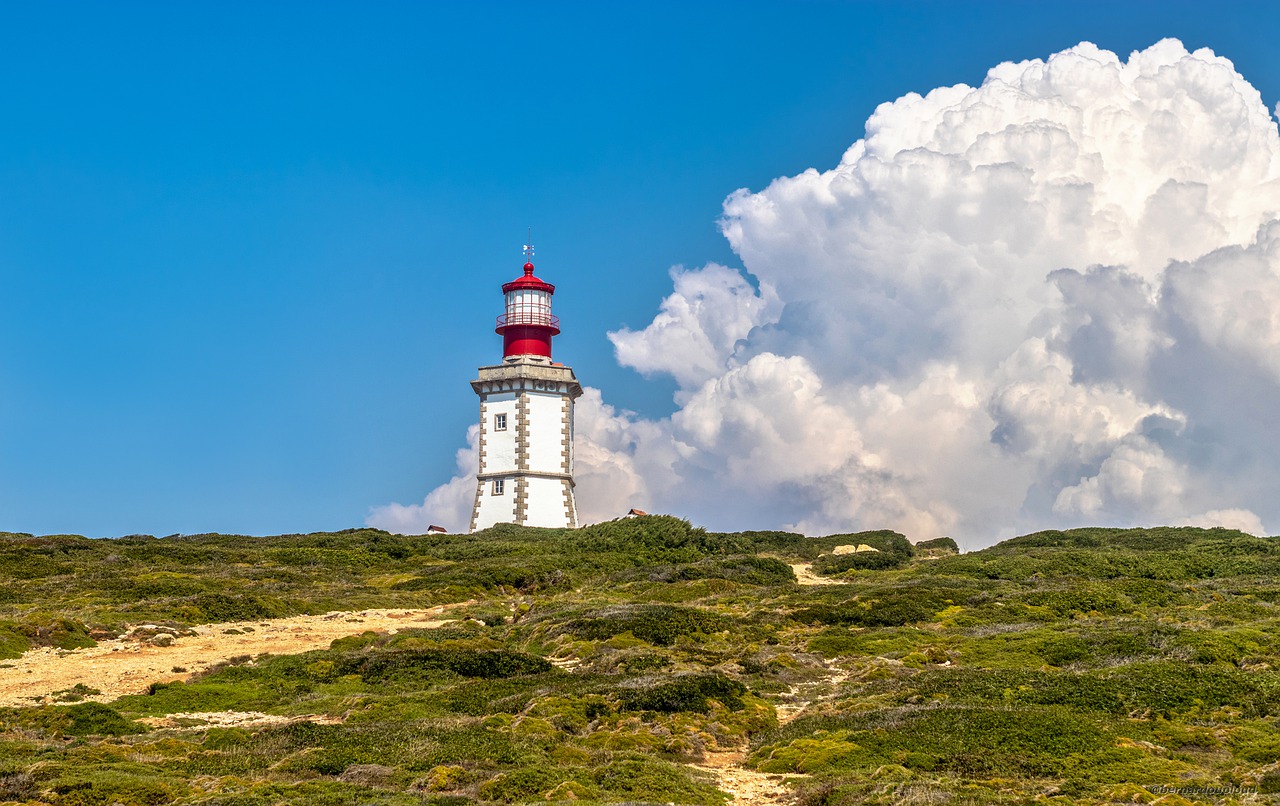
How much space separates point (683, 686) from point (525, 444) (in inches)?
1621

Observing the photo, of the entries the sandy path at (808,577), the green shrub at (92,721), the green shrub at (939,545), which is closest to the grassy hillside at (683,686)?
the green shrub at (92,721)

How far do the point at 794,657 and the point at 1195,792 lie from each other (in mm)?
13552

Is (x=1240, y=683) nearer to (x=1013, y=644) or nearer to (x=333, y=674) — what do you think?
(x=1013, y=644)

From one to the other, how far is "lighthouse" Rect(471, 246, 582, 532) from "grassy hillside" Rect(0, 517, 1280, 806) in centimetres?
1607

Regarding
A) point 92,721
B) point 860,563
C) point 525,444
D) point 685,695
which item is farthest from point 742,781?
point 525,444

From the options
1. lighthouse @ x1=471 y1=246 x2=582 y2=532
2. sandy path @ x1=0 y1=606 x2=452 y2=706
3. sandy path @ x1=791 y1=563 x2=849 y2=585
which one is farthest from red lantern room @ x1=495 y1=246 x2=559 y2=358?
sandy path @ x1=0 y1=606 x2=452 y2=706

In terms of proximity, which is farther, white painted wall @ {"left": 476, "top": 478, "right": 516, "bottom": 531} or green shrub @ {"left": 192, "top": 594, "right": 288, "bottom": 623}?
white painted wall @ {"left": 476, "top": 478, "right": 516, "bottom": 531}

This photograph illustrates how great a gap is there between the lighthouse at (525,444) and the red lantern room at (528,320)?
4.36ft

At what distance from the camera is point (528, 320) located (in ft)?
218

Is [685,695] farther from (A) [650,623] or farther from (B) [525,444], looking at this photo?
(B) [525,444]

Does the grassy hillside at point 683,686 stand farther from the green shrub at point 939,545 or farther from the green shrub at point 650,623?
the green shrub at point 939,545

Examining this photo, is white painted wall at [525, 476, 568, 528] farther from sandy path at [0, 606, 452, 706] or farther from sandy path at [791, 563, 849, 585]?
sandy path at [0, 606, 452, 706]

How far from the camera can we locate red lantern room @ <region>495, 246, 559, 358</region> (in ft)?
218

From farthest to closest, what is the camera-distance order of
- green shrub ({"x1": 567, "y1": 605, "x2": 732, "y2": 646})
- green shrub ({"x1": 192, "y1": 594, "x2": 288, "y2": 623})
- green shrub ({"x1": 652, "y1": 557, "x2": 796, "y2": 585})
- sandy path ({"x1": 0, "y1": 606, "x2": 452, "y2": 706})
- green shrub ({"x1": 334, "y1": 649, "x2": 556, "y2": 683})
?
green shrub ({"x1": 652, "y1": 557, "x2": 796, "y2": 585}), green shrub ({"x1": 192, "y1": 594, "x2": 288, "y2": 623}), green shrub ({"x1": 567, "y1": 605, "x2": 732, "y2": 646}), green shrub ({"x1": 334, "y1": 649, "x2": 556, "y2": 683}), sandy path ({"x1": 0, "y1": 606, "x2": 452, "y2": 706})
